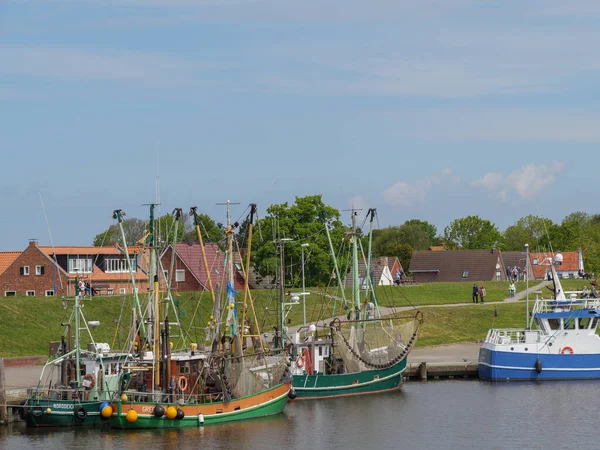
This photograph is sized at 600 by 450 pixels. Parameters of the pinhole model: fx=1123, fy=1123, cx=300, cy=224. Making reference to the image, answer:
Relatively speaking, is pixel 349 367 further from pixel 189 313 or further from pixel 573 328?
pixel 189 313

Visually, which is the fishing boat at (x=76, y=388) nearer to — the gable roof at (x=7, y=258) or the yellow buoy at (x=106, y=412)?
the yellow buoy at (x=106, y=412)

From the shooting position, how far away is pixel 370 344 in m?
57.0

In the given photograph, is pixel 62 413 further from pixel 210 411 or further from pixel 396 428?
pixel 396 428

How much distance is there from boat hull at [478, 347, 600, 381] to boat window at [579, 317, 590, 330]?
1429mm

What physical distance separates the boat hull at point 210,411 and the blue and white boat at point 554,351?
14761 mm

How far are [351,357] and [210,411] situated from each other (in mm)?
11065

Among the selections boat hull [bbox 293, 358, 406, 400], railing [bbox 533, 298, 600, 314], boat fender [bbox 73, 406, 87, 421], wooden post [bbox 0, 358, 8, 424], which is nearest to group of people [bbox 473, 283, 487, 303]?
railing [bbox 533, 298, 600, 314]

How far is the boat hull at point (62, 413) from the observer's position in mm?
45219

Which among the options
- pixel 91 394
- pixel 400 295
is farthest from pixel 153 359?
pixel 400 295

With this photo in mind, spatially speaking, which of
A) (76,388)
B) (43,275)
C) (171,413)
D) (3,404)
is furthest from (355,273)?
(43,275)

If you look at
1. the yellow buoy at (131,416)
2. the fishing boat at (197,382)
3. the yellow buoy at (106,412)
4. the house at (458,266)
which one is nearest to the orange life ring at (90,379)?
the fishing boat at (197,382)

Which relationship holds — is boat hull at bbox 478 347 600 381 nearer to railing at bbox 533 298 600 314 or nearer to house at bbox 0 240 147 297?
railing at bbox 533 298 600 314

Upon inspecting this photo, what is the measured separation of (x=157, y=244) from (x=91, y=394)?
701 centimetres

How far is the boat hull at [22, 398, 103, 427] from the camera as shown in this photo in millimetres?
45219
